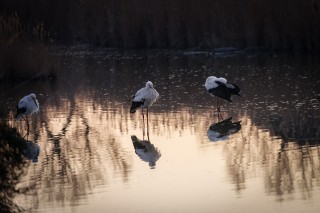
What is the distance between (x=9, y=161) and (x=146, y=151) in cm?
406

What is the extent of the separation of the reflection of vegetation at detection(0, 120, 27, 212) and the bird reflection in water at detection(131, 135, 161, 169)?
3091 mm

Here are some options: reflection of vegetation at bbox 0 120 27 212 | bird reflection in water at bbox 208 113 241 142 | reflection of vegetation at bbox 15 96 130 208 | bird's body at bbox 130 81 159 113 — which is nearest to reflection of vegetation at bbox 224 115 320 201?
bird reflection in water at bbox 208 113 241 142

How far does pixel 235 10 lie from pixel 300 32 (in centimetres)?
218

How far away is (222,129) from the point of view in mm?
11484

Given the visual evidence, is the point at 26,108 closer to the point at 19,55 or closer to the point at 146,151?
the point at 146,151

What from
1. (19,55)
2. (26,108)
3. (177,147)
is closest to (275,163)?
(177,147)

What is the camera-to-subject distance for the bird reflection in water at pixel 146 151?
976cm

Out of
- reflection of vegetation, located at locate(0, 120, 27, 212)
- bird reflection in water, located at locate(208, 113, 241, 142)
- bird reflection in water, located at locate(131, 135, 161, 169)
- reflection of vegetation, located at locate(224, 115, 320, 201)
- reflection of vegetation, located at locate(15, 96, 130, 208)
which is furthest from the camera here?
bird reflection in water, located at locate(208, 113, 241, 142)

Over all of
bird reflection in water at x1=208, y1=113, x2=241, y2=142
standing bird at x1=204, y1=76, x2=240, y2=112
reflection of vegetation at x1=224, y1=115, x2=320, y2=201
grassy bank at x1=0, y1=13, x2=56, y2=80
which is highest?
grassy bank at x1=0, y1=13, x2=56, y2=80

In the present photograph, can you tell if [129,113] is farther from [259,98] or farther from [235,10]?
[235,10]

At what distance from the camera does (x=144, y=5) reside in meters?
25.3

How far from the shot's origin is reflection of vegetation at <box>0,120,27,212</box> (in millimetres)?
6277

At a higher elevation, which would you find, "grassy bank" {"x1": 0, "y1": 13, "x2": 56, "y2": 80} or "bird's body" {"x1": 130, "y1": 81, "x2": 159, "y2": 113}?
"grassy bank" {"x1": 0, "y1": 13, "x2": 56, "y2": 80}

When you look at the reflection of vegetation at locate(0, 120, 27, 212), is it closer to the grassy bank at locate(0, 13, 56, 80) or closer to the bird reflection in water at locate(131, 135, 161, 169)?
the bird reflection in water at locate(131, 135, 161, 169)
